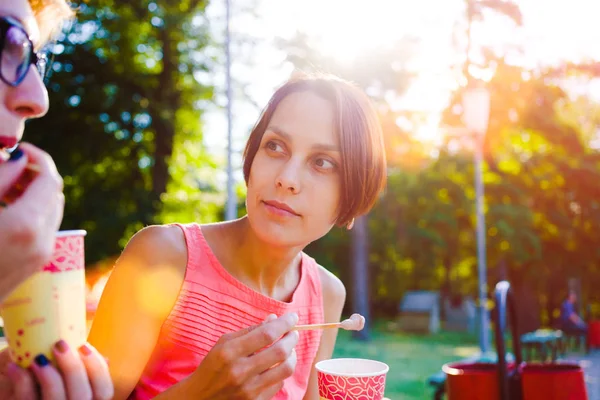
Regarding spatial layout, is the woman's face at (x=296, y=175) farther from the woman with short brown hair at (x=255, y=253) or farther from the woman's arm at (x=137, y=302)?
the woman's arm at (x=137, y=302)

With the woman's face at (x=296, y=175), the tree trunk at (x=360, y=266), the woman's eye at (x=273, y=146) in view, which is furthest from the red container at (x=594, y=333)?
the woman's eye at (x=273, y=146)

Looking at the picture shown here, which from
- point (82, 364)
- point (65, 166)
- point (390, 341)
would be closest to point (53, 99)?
point (65, 166)

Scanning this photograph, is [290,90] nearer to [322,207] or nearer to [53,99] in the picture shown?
[322,207]

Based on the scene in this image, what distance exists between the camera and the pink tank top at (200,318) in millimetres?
1979

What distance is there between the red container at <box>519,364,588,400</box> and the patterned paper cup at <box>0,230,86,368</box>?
2299mm

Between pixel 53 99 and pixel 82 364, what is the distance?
56.9 ft

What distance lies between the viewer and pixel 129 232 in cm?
1691

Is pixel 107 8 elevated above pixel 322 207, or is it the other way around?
pixel 107 8

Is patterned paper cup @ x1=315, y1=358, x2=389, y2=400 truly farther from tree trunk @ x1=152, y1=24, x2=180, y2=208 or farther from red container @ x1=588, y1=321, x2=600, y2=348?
red container @ x1=588, y1=321, x2=600, y2=348

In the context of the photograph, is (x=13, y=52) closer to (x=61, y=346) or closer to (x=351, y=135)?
(x=61, y=346)

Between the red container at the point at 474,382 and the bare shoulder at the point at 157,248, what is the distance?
160 cm

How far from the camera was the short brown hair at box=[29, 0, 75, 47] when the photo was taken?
5.01ft

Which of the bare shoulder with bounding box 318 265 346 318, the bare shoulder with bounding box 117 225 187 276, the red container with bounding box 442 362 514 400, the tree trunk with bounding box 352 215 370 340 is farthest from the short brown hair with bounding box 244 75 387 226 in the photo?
the tree trunk with bounding box 352 215 370 340

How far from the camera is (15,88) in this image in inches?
43.1
